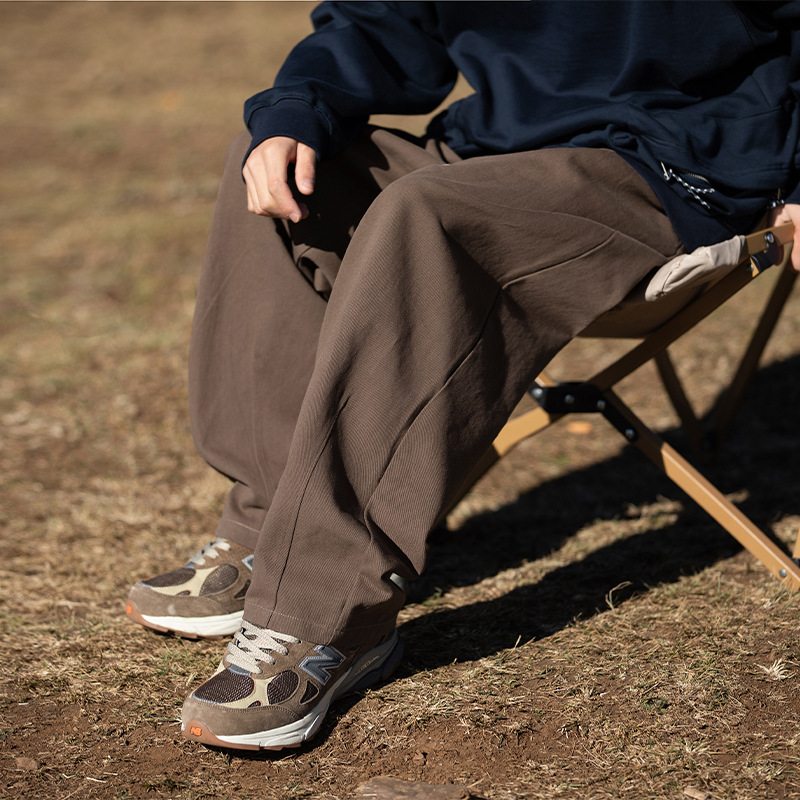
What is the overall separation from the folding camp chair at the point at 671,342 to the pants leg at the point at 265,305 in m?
0.54

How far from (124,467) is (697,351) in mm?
2135

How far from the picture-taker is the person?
59.1 inches

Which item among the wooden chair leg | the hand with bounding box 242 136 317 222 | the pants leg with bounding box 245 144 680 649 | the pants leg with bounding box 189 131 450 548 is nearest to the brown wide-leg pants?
the pants leg with bounding box 245 144 680 649

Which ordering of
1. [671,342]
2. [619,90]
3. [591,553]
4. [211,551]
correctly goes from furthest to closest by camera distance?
[591,553], [671,342], [211,551], [619,90]

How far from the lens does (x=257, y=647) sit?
155 cm

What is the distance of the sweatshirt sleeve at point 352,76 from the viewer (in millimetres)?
1724

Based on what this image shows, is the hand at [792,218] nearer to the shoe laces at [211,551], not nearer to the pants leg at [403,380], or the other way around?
the pants leg at [403,380]

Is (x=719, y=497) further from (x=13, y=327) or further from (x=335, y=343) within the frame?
(x=13, y=327)

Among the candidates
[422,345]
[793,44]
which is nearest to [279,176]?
[422,345]

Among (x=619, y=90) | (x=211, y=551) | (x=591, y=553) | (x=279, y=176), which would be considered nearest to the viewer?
(x=279, y=176)

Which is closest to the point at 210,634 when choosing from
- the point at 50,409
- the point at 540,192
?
the point at 540,192

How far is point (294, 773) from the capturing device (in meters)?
1.53

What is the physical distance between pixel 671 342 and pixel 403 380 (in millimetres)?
802

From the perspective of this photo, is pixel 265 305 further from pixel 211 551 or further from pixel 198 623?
pixel 198 623
